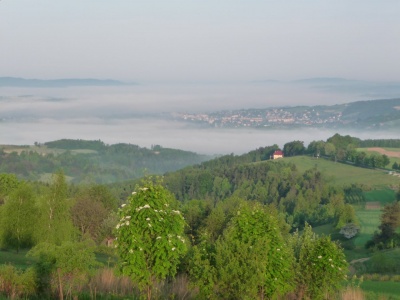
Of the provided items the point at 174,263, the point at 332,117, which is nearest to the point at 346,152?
the point at 332,117

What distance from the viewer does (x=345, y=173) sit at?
9381 centimetres

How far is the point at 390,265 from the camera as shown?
111 feet

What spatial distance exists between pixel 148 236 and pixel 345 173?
284 ft

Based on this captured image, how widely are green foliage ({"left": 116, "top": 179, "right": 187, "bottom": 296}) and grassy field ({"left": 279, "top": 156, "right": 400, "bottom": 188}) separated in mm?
73817

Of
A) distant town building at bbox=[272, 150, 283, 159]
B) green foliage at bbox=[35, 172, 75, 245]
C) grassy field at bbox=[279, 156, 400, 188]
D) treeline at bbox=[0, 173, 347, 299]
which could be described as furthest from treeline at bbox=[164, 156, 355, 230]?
treeline at bbox=[0, 173, 347, 299]

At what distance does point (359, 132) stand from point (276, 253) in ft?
532

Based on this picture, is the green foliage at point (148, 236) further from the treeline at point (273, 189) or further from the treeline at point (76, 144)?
the treeline at point (76, 144)

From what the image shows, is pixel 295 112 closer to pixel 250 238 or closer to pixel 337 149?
pixel 337 149

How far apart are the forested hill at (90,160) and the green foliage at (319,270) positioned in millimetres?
112907

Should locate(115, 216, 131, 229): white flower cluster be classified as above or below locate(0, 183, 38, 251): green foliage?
above

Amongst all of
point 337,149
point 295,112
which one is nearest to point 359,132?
point 295,112

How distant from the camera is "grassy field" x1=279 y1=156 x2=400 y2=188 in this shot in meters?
83.1

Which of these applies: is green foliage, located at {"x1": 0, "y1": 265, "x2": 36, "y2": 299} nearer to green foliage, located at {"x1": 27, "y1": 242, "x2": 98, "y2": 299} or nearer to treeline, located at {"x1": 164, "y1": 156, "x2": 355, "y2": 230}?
green foliage, located at {"x1": 27, "y1": 242, "x2": 98, "y2": 299}

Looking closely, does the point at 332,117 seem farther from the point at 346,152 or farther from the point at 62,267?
the point at 62,267
